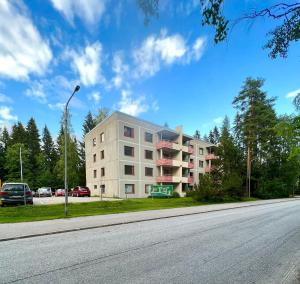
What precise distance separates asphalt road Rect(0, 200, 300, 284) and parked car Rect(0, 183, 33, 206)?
42.8 ft

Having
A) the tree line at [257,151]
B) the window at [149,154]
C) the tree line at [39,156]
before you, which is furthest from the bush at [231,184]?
the tree line at [39,156]

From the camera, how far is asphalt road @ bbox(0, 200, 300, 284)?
5426 mm

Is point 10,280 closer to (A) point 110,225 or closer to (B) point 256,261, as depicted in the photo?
(B) point 256,261

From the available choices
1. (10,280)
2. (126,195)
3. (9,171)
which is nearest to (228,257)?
(10,280)

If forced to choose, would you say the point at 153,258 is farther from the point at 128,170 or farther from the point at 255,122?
the point at 255,122

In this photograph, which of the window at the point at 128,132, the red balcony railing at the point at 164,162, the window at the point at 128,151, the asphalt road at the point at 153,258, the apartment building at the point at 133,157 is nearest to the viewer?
the asphalt road at the point at 153,258

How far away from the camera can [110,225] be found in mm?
13242

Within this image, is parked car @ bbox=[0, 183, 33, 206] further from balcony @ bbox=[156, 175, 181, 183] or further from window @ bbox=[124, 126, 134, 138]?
balcony @ bbox=[156, 175, 181, 183]

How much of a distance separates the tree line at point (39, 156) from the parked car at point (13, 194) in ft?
122

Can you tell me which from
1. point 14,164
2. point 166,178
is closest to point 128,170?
point 166,178

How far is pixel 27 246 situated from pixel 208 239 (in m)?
5.61

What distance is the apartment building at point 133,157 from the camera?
1582 inches

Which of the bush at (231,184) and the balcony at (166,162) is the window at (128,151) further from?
the bush at (231,184)

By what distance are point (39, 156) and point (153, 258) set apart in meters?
71.1
